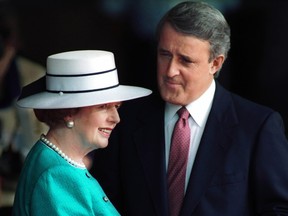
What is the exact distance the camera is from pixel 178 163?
2.82m

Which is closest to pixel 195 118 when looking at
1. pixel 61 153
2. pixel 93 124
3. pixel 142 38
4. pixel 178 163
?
pixel 178 163

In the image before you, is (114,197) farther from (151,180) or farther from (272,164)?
(272,164)

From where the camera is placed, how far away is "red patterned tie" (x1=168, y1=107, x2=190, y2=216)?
2.80m

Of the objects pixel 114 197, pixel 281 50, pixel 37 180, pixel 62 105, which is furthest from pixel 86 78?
pixel 281 50

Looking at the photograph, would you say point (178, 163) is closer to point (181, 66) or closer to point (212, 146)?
point (212, 146)

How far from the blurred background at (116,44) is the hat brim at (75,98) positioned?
1.50 metres

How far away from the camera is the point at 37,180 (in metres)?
2.38

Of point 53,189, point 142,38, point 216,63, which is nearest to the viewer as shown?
point 53,189

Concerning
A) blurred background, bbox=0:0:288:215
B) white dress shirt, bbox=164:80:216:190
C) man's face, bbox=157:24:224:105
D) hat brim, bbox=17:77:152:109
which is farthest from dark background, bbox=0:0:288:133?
hat brim, bbox=17:77:152:109

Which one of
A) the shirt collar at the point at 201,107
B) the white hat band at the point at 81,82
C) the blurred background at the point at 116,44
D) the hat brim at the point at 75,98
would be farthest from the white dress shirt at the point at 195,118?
the blurred background at the point at 116,44

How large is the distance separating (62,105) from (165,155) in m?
0.62

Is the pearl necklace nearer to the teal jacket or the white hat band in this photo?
the teal jacket

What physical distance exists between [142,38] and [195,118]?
12.8 ft

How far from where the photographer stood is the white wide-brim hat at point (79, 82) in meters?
2.48
